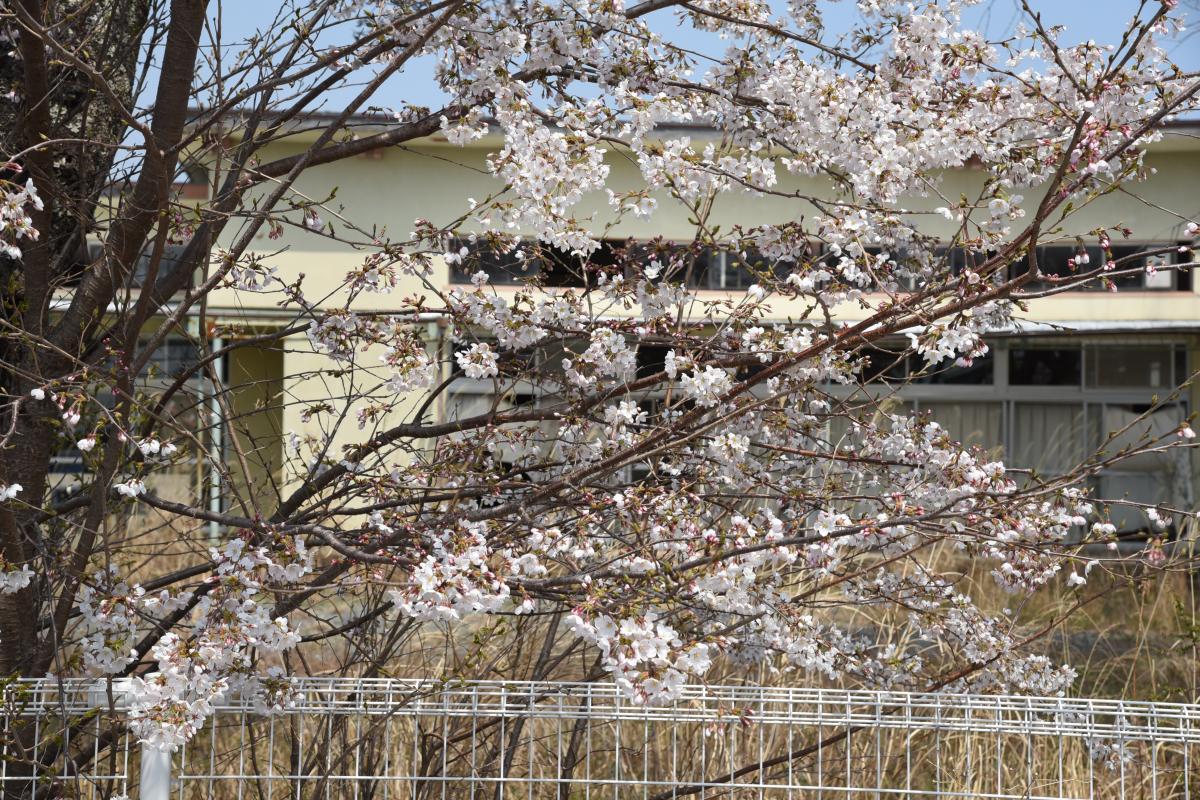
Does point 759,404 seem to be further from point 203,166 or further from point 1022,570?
point 203,166

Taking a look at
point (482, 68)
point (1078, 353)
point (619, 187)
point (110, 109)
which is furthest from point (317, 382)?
point (1078, 353)

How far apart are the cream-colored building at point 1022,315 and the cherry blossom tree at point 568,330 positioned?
25.9ft

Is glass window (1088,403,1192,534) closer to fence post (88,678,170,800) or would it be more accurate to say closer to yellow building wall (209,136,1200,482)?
yellow building wall (209,136,1200,482)

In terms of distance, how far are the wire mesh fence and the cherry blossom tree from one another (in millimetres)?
152

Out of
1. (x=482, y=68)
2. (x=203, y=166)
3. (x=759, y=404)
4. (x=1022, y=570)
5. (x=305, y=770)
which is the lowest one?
(x=305, y=770)

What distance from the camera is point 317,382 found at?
10.6m

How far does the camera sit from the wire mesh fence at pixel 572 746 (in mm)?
2449

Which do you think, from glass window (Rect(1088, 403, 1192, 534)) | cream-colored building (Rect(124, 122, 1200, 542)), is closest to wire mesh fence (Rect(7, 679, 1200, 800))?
cream-colored building (Rect(124, 122, 1200, 542))

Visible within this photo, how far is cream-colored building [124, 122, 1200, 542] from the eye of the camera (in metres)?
12.0

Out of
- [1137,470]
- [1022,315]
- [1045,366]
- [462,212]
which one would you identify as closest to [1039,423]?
[1045,366]

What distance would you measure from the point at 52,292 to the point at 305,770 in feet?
4.96

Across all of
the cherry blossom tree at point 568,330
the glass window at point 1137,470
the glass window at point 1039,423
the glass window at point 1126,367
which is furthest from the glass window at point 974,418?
the cherry blossom tree at point 568,330

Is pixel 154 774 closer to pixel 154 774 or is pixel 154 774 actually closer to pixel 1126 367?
pixel 154 774

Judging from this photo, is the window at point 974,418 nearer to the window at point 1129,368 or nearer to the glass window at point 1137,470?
the glass window at point 1137,470
